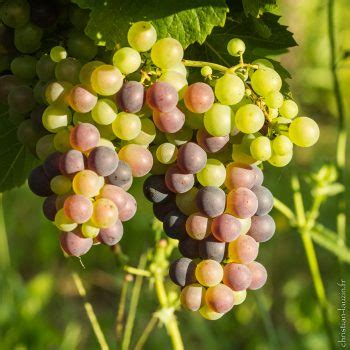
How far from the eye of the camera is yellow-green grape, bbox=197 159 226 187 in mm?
710

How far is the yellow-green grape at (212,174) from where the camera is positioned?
2.33ft

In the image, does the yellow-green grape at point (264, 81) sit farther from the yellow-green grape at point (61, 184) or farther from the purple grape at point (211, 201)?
the yellow-green grape at point (61, 184)

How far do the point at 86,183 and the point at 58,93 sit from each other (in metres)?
0.11

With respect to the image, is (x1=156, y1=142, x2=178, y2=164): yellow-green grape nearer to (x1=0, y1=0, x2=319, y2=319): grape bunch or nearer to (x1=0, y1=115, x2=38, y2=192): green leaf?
(x1=0, y1=0, x2=319, y2=319): grape bunch

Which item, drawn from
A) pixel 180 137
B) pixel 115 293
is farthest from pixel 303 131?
pixel 115 293

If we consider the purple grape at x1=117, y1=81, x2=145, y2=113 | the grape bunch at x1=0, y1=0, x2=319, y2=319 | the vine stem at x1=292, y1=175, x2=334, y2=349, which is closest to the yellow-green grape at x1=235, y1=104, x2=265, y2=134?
the grape bunch at x1=0, y1=0, x2=319, y2=319

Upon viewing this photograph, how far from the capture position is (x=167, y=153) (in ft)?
2.34

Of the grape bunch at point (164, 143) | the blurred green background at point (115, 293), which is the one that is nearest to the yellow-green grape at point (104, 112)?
the grape bunch at point (164, 143)

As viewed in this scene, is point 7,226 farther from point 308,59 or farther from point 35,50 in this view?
point 308,59

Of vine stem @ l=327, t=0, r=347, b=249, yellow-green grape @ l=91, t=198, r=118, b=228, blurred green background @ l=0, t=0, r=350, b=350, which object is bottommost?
blurred green background @ l=0, t=0, r=350, b=350

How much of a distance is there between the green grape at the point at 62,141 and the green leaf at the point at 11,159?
0.21m

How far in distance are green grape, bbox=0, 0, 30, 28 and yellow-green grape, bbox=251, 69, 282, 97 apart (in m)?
0.28

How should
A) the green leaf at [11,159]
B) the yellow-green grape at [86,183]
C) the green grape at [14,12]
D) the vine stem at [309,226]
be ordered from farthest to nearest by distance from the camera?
1. the vine stem at [309,226]
2. the green leaf at [11,159]
3. the green grape at [14,12]
4. the yellow-green grape at [86,183]

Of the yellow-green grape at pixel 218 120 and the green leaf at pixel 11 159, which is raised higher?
the yellow-green grape at pixel 218 120
